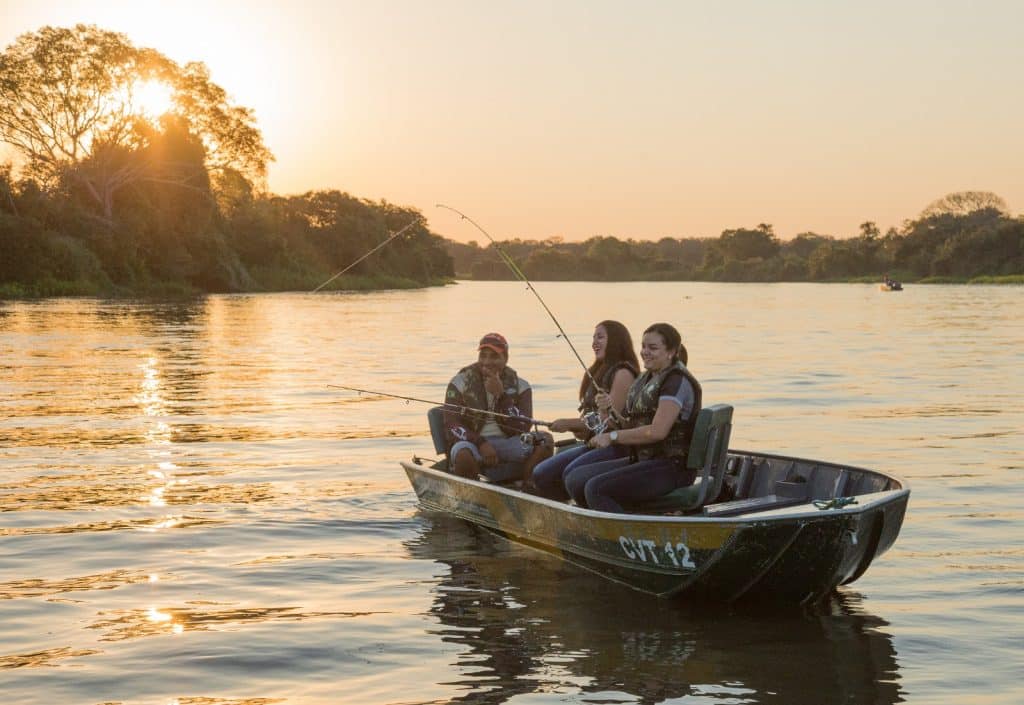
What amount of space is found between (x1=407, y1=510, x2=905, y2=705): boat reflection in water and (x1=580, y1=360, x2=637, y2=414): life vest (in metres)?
1.23

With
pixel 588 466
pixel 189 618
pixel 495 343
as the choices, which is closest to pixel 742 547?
pixel 588 466

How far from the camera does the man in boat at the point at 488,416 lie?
11.2 metres

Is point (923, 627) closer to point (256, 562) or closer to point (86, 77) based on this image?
point (256, 562)

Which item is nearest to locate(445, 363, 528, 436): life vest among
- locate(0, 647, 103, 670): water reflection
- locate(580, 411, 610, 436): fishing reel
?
locate(580, 411, 610, 436): fishing reel

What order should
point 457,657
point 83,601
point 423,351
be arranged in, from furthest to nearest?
1. point 423,351
2. point 83,601
3. point 457,657

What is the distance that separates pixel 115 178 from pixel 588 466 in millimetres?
68539

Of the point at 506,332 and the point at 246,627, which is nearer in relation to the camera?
the point at 246,627

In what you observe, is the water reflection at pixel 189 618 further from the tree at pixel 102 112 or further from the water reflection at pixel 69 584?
the tree at pixel 102 112

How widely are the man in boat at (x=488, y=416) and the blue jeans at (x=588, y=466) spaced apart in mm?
1595

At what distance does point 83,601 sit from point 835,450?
1039cm

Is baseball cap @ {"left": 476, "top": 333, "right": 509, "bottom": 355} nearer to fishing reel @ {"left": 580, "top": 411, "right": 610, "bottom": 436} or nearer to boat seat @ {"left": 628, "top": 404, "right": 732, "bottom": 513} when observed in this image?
Answer: fishing reel @ {"left": 580, "top": 411, "right": 610, "bottom": 436}

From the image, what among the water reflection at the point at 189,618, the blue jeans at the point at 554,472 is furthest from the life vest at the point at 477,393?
the water reflection at the point at 189,618

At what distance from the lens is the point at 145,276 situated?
75000mm

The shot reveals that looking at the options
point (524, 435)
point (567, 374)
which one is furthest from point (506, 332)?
point (524, 435)
